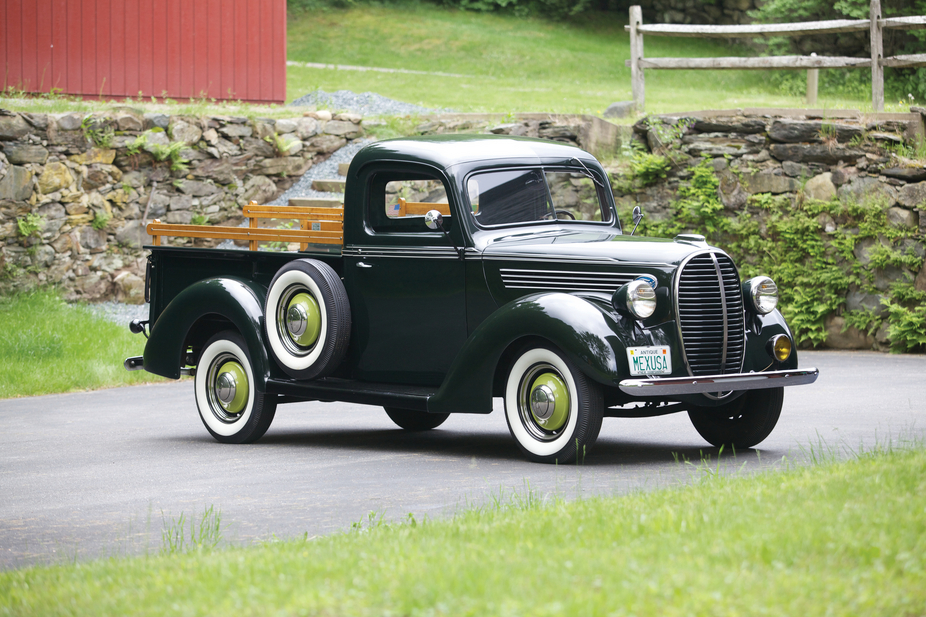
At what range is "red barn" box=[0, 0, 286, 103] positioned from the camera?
15875 millimetres

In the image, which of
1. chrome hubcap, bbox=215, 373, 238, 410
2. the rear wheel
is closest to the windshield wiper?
the rear wheel

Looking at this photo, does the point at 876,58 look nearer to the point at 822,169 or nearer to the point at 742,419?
the point at 822,169

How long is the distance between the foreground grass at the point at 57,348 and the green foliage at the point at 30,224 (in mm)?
747

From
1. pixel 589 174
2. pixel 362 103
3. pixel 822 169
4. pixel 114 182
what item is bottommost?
pixel 589 174

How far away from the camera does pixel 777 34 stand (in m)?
15.1

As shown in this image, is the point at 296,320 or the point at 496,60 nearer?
the point at 296,320

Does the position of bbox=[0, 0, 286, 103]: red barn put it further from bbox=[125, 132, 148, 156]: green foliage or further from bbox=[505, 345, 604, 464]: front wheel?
bbox=[505, 345, 604, 464]: front wheel

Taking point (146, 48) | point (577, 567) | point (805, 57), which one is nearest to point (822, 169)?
point (805, 57)

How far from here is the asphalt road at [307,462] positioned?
5457 mm

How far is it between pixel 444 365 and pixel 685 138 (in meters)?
7.90

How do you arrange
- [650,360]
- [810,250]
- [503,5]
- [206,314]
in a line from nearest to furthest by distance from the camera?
[650,360] < [206,314] < [810,250] < [503,5]

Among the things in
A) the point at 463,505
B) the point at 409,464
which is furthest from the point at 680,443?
the point at 463,505

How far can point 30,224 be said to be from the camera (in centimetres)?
1377

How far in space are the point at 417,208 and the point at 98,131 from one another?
7.15m
